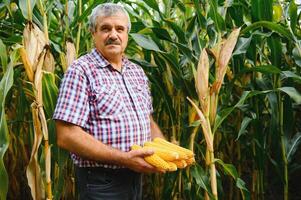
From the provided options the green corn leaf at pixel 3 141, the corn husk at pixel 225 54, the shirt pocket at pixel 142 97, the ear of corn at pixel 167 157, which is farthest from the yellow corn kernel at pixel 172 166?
the green corn leaf at pixel 3 141

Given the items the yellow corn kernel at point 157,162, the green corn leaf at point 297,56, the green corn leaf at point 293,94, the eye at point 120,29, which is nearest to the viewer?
the yellow corn kernel at point 157,162

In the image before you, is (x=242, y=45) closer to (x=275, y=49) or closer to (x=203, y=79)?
(x=275, y=49)

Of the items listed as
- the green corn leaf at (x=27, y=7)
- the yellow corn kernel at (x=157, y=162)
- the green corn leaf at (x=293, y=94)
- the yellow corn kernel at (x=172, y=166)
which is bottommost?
the yellow corn kernel at (x=172, y=166)

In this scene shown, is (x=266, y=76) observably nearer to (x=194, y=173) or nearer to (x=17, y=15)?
(x=194, y=173)

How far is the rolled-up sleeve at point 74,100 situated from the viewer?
170 centimetres

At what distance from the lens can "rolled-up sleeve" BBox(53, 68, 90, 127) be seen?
170 cm

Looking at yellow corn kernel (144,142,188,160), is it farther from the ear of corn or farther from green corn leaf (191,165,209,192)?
green corn leaf (191,165,209,192)

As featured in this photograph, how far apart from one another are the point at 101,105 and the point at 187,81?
662 mm

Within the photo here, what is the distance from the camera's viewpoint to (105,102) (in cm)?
177

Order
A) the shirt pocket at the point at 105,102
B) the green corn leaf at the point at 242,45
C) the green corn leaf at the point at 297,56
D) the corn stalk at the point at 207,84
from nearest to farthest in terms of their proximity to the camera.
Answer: the shirt pocket at the point at 105,102 < the corn stalk at the point at 207,84 < the green corn leaf at the point at 242,45 < the green corn leaf at the point at 297,56

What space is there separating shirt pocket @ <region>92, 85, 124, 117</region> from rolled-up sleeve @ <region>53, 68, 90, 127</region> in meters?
0.05

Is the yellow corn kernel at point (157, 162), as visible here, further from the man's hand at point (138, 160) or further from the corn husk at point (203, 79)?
the corn husk at point (203, 79)

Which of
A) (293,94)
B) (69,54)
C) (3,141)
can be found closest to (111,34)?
(69,54)

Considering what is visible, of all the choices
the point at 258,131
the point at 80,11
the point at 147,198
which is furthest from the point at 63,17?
the point at 147,198
